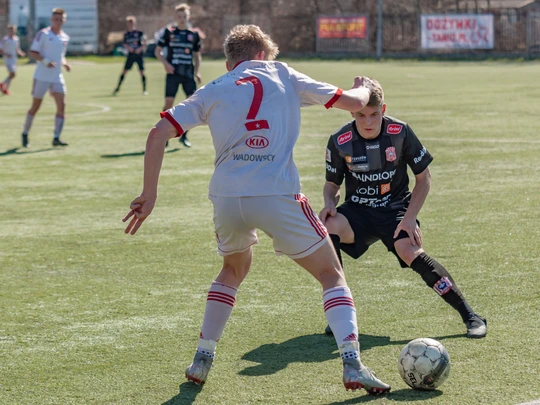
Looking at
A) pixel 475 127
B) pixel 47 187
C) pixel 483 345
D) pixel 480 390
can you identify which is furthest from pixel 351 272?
pixel 475 127

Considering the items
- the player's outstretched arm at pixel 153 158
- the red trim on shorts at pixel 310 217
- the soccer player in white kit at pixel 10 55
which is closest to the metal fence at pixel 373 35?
the soccer player in white kit at pixel 10 55

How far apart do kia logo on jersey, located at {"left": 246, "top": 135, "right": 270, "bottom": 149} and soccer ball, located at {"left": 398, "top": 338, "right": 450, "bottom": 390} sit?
1.33m

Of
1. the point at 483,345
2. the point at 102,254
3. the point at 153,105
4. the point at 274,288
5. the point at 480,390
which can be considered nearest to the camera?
the point at 480,390

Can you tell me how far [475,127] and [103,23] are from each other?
48.9 metres

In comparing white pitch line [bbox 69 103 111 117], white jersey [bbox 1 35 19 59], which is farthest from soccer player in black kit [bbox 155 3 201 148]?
white jersey [bbox 1 35 19 59]

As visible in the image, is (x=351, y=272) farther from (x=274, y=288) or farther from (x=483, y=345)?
(x=483, y=345)

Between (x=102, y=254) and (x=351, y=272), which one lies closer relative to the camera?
(x=351, y=272)

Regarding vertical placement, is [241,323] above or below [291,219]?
below

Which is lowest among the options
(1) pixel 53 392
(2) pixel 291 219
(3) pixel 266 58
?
(1) pixel 53 392

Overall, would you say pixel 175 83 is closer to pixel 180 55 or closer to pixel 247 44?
pixel 180 55

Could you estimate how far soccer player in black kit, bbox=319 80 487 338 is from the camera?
593cm

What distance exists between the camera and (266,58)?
495cm

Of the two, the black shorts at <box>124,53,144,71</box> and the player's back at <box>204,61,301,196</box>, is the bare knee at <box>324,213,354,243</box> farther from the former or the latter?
the black shorts at <box>124,53,144,71</box>

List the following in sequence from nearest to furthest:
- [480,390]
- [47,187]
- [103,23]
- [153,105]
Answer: [480,390] < [47,187] < [153,105] < [103,23]
